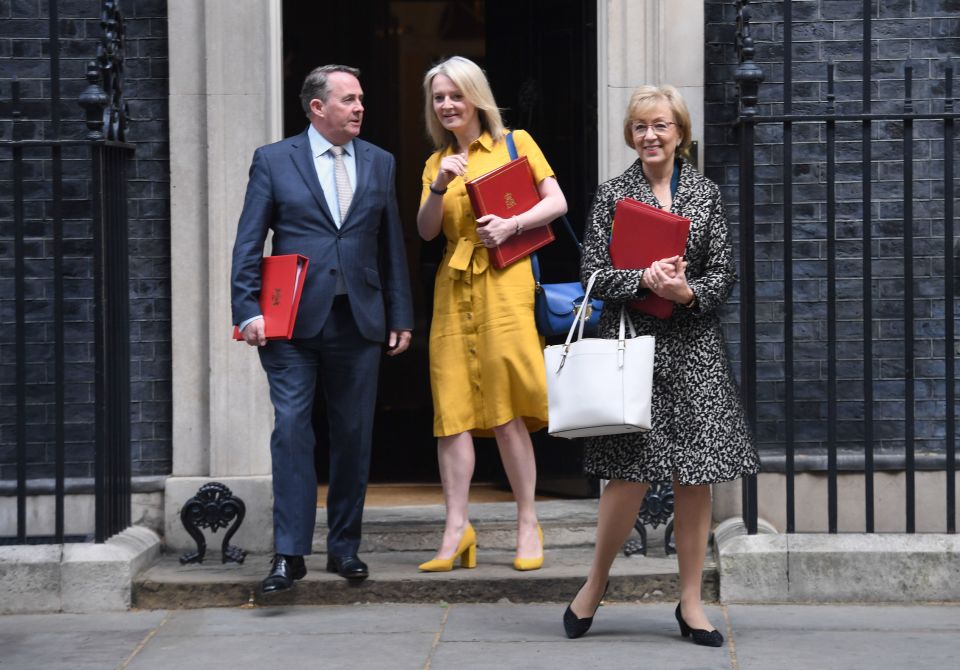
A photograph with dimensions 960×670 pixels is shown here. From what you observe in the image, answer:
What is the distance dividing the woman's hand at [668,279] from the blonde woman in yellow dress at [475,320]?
1016 mm

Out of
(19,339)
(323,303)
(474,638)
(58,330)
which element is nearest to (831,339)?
(474,638)

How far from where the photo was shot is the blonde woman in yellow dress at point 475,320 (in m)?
6.00

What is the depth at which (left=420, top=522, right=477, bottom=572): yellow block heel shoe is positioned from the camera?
6.12 meters

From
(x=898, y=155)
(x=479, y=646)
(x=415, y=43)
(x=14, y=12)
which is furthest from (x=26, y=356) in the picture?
(x=415, y=43)

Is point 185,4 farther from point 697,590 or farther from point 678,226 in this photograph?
point 697,590

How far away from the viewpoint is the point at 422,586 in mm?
6023

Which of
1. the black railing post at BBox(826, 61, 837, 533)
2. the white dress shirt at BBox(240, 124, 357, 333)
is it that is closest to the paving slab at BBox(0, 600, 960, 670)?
the black railing post at BBox(826, 61, 837, 533)

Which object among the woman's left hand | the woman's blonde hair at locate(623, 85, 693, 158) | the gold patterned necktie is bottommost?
the woman's left hand

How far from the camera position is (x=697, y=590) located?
17.3 feet

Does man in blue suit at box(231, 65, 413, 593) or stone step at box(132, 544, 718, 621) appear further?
stone step at box(132, 544, 718, 621)

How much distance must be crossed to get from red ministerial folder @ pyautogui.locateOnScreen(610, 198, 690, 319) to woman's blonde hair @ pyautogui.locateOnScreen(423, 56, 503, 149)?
101cm

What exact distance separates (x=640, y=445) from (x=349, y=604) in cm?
151

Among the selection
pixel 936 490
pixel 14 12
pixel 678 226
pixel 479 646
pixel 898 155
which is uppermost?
pixel 14 12

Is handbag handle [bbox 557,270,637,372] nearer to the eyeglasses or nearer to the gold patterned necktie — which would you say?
the eyeglasses
